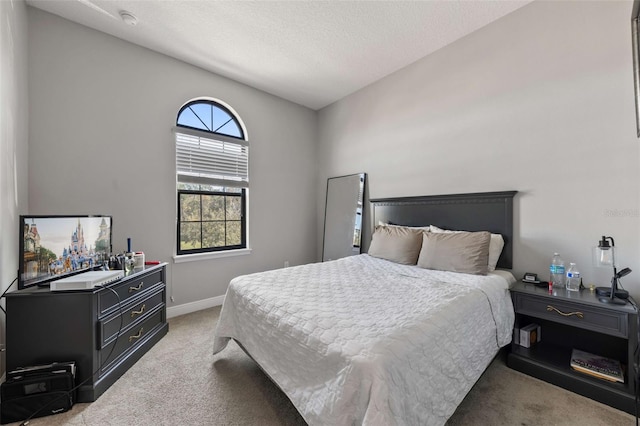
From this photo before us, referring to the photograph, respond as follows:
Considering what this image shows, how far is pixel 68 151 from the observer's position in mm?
2430

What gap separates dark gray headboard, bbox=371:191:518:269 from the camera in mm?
2387

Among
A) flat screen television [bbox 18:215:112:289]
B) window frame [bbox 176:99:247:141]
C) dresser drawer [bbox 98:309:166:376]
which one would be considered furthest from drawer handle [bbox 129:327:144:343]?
window frame [bbox 176:99:247:141]

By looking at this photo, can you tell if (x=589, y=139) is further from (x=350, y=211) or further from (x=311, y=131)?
(x=311, y=131)

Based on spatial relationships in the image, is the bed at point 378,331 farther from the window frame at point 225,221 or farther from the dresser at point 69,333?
the window frame at point 225,221

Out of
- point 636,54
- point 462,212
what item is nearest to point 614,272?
point 462,212

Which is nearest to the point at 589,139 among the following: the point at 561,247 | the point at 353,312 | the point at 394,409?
the point at 561,247

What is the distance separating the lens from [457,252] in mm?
2262

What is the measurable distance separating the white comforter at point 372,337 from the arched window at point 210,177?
1549 mm

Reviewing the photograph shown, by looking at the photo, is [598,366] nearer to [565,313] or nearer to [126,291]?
[565,313]

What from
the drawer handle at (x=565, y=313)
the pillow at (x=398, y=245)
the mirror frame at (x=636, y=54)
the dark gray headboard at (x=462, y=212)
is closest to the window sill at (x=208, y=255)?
the pillow at (x=398, y=245)

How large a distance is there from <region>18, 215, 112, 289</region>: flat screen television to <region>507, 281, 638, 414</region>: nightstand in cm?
341

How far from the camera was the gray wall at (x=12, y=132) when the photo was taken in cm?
177

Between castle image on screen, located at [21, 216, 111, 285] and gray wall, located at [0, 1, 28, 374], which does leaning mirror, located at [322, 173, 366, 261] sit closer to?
castle image on screen, located at [21, 216, 111, 285]

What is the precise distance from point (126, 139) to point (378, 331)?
10.1 feet
